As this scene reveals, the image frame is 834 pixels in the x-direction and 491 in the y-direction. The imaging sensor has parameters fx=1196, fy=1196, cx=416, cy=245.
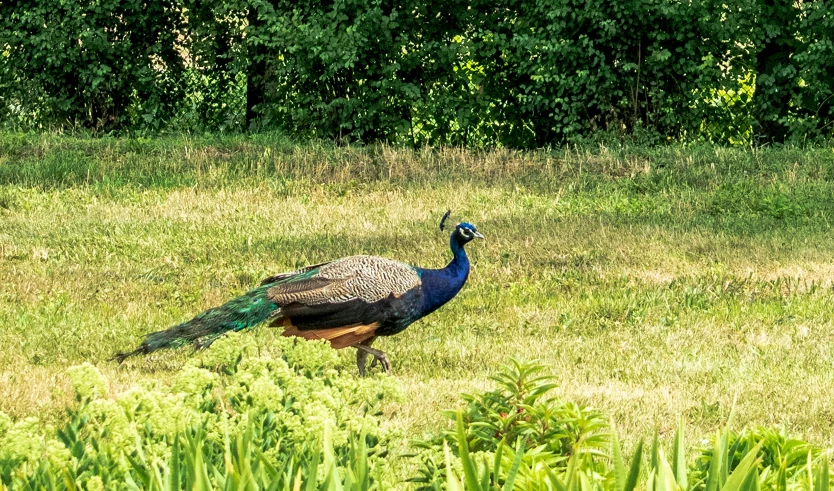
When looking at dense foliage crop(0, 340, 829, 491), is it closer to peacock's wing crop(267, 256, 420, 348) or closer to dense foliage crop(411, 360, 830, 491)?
dense foliage crop(411, 360, 830, 491)

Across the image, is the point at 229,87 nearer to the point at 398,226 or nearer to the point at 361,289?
the point at 398,226

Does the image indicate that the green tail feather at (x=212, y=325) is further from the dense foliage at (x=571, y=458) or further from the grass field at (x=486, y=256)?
the dense foliage at (x=571, y=458)

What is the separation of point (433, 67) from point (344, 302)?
34.0 ft

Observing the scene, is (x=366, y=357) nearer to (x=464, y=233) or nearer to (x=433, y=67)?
(x=464, y=233)

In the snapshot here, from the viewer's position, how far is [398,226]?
39.3 ft

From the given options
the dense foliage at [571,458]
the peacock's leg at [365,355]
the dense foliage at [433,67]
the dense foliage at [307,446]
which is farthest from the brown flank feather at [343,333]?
the dense foliage at [433,67]

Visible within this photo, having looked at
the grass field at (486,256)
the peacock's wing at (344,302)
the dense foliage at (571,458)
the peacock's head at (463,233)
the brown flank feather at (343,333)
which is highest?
the dense foliage at (571,458)

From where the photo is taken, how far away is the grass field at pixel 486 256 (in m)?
7.27

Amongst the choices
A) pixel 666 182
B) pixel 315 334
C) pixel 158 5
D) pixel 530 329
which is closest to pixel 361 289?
pixel 315 334

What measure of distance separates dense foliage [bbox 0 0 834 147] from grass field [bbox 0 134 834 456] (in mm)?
1384

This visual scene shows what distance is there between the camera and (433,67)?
17.0 m

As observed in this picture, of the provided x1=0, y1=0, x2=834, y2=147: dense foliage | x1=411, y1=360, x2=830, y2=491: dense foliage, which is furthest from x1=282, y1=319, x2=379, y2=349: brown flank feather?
x1=0, y1=0, x2=834, y2=147: dense foliage

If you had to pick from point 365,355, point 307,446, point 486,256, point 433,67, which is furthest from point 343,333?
point 433,67

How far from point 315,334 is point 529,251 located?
13.6 ft
